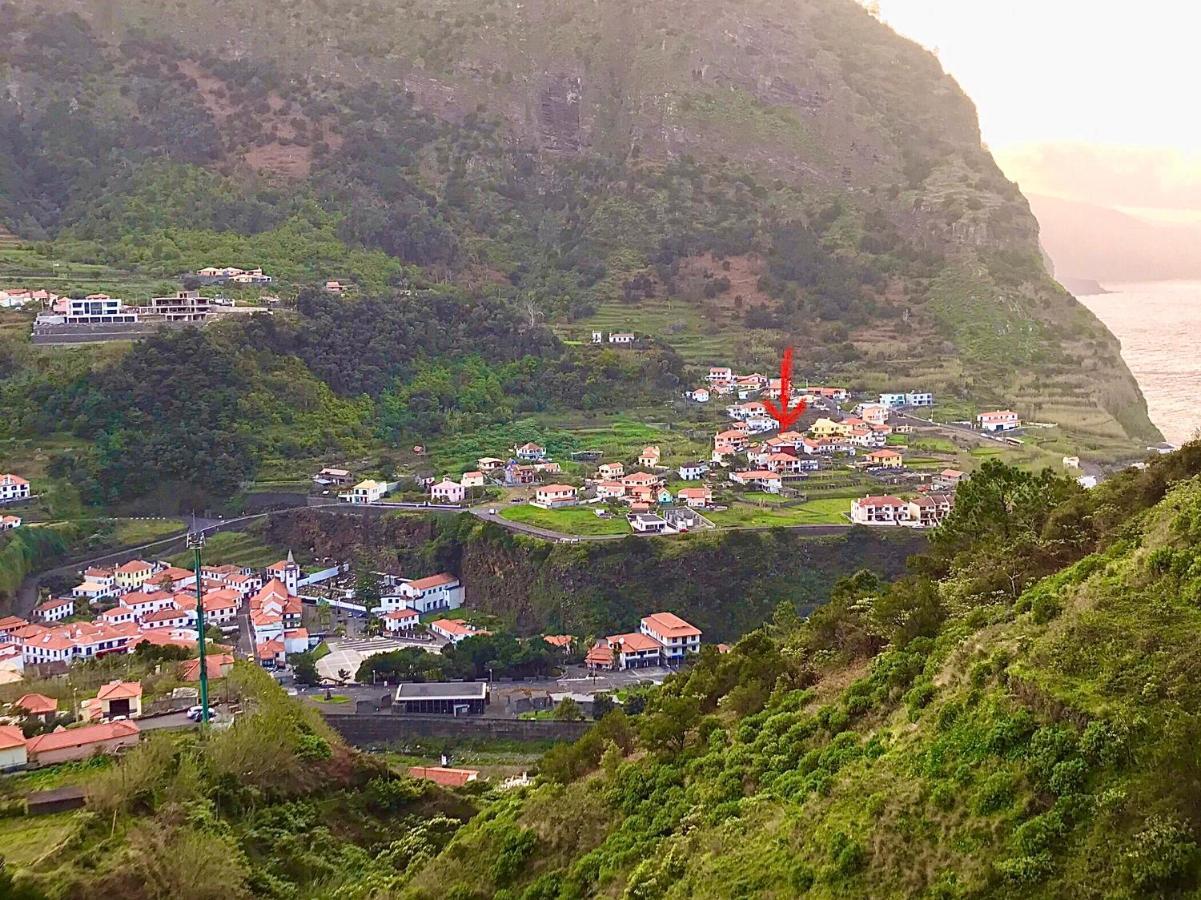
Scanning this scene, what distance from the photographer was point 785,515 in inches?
1124

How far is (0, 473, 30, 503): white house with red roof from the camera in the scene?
99.0ft

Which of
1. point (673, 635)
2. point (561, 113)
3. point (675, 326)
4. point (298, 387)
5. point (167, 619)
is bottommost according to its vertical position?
point (673, 635)


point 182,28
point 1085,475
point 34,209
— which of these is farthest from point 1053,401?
point 182,28

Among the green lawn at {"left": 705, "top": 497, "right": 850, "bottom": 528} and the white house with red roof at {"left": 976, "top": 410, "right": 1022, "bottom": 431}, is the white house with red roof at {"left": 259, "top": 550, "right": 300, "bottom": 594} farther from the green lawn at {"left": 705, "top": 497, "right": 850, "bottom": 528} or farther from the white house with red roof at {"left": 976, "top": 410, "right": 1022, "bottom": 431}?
the white house with red roof at {"left": 976, "top": 410, "right": 1022, "bottom": 431}

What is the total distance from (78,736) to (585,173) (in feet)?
168

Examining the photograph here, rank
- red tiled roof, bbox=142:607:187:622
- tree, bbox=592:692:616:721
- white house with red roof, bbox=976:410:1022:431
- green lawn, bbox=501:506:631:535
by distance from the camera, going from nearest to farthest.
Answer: tree, bbox=592:692:616:721 → red tiled roof, bbox=142:607:187:622 → green lawn, bbox=501:506:631:535 → white house with red roof, bbox=976:410:1022:431

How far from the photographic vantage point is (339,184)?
54.5 meters

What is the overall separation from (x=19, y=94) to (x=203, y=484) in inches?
1244

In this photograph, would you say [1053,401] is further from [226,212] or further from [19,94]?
[19,94]

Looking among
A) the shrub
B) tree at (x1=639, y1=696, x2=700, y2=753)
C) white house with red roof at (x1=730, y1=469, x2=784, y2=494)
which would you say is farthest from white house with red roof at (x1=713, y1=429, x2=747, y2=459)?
the shrub

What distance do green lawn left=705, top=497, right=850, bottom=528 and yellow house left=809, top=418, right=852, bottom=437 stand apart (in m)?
6.00

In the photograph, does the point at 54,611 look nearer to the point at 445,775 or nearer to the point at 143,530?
the point at 143,530

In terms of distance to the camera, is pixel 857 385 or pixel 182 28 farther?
pixel 182 28

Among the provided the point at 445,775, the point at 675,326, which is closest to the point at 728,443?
the point at 675,326
